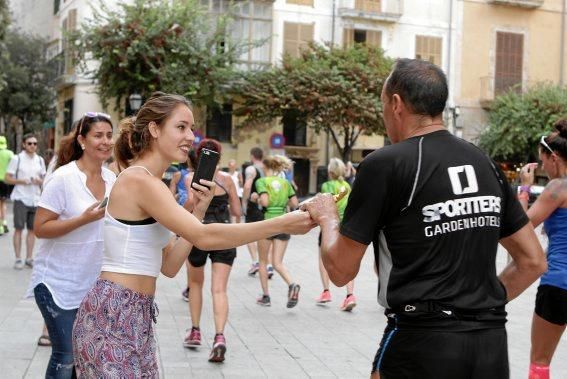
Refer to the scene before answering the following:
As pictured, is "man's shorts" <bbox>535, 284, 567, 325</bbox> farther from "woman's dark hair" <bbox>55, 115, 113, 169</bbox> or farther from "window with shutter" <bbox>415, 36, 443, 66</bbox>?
"window with shutter" <bbox>415, 36, 443, 66</bbox>

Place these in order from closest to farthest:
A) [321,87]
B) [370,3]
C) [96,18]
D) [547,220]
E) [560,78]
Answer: [547,220]
[96,18]
[321,87]
[370,3]
[560,78]

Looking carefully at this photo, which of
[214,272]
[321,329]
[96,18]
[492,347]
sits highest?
[96,18]

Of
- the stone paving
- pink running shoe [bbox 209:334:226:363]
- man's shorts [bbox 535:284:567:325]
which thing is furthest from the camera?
pink running shoe [bbox 209:334:226:363]

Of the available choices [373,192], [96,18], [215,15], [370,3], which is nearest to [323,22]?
[370,3]

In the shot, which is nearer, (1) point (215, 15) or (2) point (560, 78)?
(1) point (215, 15)

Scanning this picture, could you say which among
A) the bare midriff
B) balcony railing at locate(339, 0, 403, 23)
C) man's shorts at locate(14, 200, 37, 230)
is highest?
balcony railing at locate(339, 0, 403, 23)

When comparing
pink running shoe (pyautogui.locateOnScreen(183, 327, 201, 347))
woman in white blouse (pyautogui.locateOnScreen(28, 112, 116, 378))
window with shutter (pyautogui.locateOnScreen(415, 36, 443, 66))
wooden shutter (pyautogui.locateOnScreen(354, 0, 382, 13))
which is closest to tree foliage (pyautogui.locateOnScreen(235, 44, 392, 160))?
wooden shutter (pyautogui.locateOnScreen(354, 0, 382, 13))

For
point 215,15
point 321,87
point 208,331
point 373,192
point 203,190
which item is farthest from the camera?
point 215,15

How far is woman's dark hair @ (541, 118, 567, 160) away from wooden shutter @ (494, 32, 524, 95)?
33793 millimetres

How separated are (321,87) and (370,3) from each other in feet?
21.6

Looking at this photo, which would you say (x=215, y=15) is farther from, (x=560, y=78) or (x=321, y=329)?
(x=321, y=329)

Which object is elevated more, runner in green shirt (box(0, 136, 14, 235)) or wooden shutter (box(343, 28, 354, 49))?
wooden shutter (box(343, 28, 354, 49))

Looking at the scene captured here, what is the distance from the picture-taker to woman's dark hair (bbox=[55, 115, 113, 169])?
4926 mm

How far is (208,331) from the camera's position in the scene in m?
8.38
